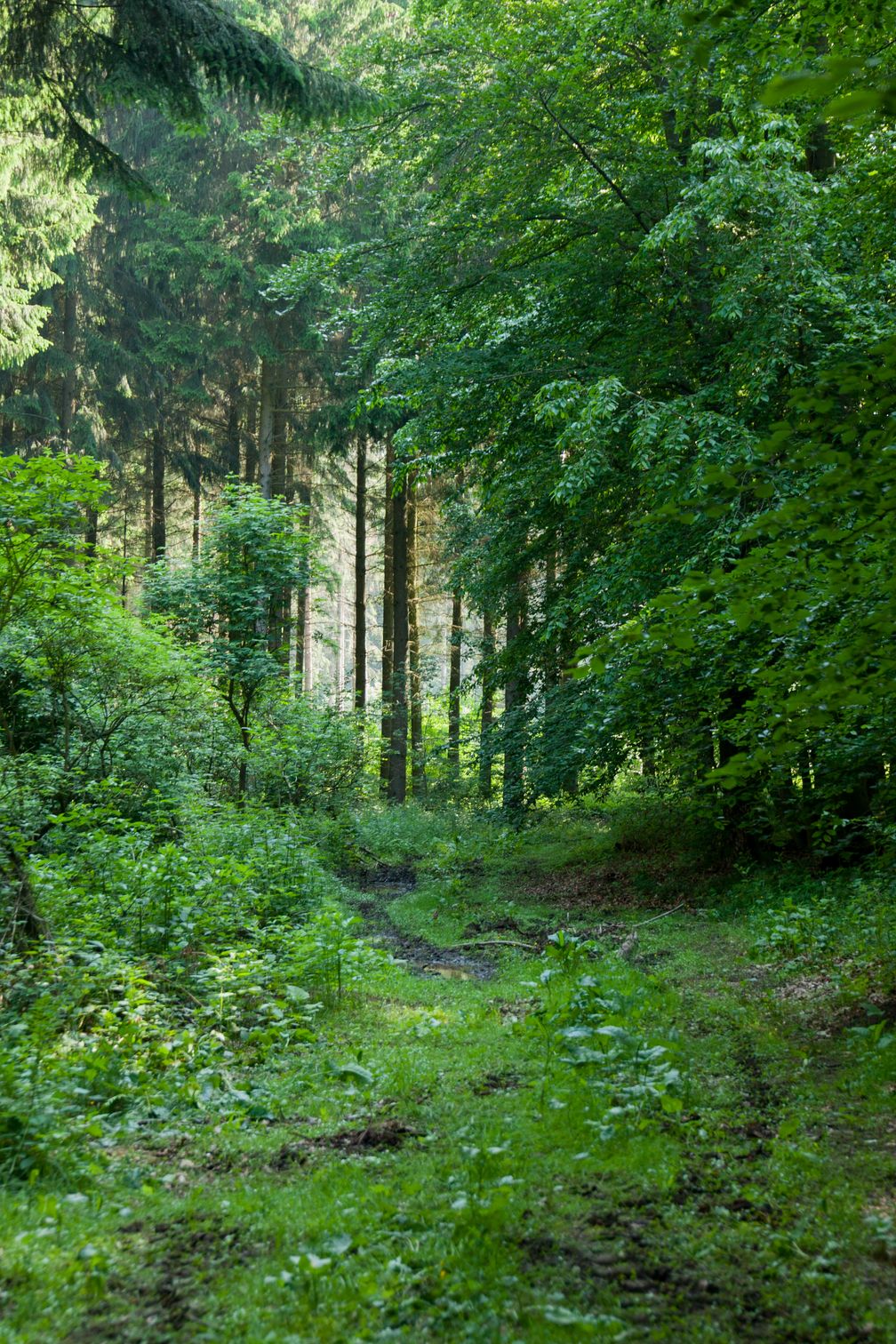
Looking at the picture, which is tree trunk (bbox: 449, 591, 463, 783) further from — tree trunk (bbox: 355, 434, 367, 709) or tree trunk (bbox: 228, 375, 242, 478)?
tree trunk (bbox: 228, 375, 242, 478)

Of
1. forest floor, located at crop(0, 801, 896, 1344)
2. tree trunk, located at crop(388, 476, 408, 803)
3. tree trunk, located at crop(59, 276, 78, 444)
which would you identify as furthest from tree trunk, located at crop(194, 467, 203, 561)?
forest floor, located at crop(0, 801, 896, 1344)

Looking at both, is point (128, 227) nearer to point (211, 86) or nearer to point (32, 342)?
point (32, 342)

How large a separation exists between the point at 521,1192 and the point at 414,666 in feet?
68.1

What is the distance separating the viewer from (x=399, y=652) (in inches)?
834

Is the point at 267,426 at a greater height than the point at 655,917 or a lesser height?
greater

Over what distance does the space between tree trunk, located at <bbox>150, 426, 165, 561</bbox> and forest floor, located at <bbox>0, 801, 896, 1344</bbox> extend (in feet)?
66.0

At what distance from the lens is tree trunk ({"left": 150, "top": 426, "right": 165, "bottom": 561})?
24094mm

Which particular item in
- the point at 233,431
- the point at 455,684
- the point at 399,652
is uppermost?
the point at 233,431

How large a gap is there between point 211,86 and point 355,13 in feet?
46.2

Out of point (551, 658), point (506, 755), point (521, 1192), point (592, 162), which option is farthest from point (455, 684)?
point (521, 1192)

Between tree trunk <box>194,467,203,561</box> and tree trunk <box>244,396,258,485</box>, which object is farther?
tree trunk <box>244,396,258,485</box>

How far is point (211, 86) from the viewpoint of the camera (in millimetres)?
9617

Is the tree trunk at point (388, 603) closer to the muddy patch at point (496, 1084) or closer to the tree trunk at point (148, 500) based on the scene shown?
the tree trunk at point (148, 500)

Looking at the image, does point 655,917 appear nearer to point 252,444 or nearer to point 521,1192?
point 521,1192
